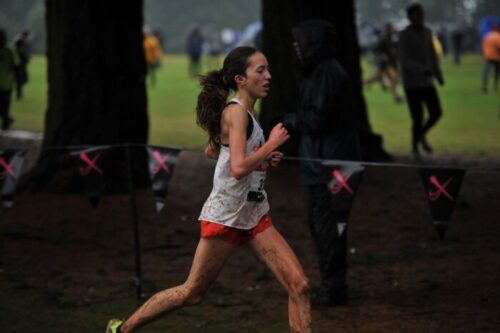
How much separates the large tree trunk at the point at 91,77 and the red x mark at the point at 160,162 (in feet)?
15.1

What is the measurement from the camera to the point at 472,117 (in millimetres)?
24828

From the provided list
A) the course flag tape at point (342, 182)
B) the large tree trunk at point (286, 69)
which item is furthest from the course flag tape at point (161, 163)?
the large tree trunk at point (286, 69)

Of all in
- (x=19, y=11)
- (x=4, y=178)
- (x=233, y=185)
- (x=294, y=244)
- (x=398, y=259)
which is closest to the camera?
(x=233, y=185)

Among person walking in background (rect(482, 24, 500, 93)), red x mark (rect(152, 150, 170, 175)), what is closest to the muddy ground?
red x mark (rect(152, 150, 170, 175))

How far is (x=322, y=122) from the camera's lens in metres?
8.30

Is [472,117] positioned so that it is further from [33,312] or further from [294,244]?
[33,312]

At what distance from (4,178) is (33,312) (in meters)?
1.04

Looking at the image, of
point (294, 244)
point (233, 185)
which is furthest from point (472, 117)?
point (233, 185)

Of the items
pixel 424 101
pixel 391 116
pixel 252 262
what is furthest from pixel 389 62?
pixel 252 262

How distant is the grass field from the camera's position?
66.6 ft

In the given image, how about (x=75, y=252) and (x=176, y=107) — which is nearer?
(x=75, y=252)

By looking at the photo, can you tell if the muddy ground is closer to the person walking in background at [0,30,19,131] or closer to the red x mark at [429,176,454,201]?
the red x mark at [429,176,454,201]

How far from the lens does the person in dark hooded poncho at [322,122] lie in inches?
328

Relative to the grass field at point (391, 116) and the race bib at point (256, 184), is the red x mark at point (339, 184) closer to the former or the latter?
the race bib at point (256, 184)
